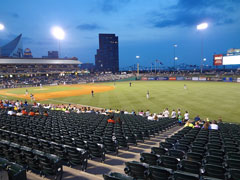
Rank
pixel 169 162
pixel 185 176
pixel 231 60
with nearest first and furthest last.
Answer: pixel 185 176 → pixel 169 162 → pixel 231 60

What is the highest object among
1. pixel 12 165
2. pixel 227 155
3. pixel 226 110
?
pixel 12 165

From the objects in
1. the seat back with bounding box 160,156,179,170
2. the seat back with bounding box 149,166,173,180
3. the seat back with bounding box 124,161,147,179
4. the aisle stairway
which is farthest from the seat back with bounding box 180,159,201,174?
the aisle stairway

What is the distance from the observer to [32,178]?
525cm

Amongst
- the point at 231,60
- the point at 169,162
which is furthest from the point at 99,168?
the point at 231,60

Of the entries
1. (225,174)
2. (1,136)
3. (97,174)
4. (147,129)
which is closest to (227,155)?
(225,174)

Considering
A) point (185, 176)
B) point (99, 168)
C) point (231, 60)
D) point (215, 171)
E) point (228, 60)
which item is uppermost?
point (228, 60)

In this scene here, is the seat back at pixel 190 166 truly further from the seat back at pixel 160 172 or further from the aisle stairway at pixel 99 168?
the aisle stairway at pixel 99 168

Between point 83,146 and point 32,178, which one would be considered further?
point 83,146

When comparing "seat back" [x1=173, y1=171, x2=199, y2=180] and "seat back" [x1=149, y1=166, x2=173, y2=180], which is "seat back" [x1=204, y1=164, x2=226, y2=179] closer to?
"seat back" [x1=173, y1=171, x2=199, y2=180]

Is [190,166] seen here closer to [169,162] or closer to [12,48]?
[169,162]

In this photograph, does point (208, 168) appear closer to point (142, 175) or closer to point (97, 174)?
point (142, 175)

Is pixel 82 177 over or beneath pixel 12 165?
beneath

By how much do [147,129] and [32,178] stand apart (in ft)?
26.4

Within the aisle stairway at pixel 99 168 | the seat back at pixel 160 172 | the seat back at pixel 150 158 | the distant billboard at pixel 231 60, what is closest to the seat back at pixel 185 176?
the seat back at pixel 160 172
